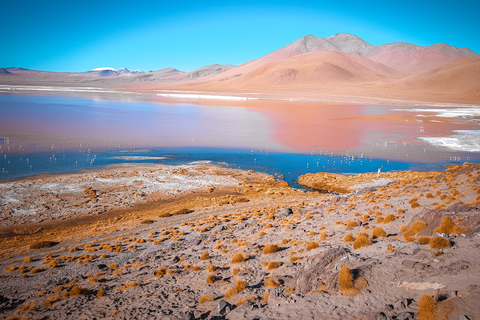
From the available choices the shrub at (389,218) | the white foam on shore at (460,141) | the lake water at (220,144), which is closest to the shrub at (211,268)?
the shrub at (389,218)

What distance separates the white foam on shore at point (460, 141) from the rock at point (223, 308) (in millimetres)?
32071

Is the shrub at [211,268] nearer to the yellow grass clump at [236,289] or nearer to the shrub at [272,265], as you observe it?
the yellow grass clump at [236,289]

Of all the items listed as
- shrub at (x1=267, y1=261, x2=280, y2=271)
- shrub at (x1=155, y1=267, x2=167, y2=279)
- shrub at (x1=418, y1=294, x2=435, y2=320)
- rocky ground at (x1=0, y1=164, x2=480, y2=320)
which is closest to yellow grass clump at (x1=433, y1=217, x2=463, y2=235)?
rocky ground at (x1=0, y1=164, x2=480, y2=320)

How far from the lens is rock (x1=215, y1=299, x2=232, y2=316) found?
572 cm

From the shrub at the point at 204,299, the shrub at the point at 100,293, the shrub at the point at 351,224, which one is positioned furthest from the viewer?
the shrub at the point at 351,224

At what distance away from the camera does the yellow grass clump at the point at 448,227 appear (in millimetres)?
6963

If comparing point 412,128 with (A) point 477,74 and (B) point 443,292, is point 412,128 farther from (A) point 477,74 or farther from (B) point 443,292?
(A) point 477,74

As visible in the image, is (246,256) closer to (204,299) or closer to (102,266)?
(204,299)

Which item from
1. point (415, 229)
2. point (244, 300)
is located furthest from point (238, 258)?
point (415, 229)

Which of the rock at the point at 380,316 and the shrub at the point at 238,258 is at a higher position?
the rock at the point at 380,316

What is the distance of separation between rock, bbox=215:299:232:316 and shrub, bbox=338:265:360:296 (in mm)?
2089

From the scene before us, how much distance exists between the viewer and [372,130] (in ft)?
131

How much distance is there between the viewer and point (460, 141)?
108 feet

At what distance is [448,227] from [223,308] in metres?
5.39
